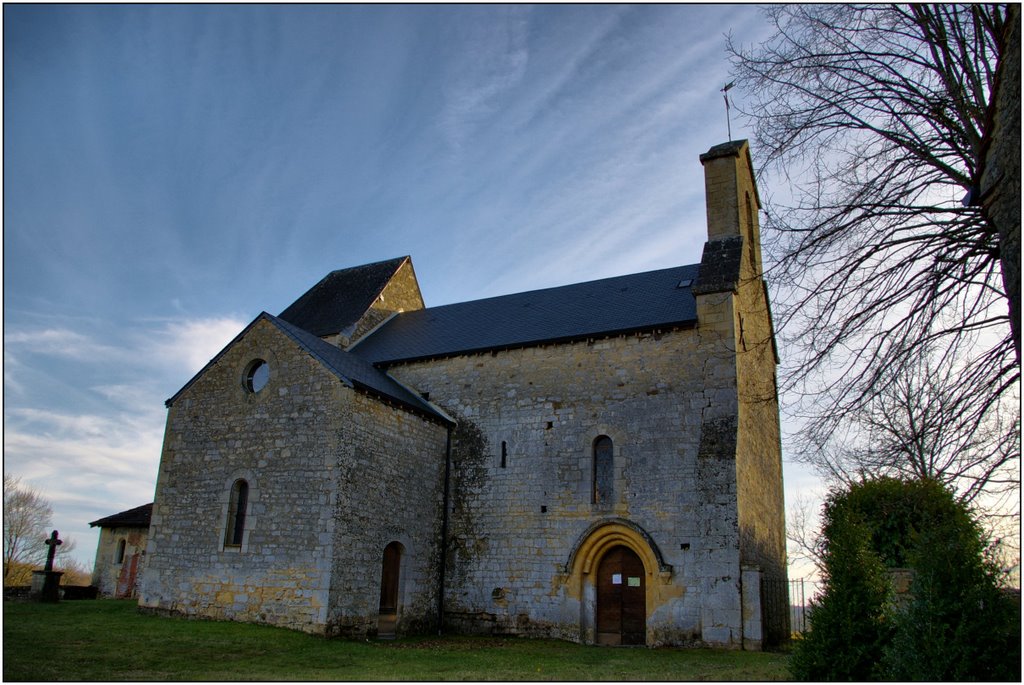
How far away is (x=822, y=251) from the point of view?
311 inches

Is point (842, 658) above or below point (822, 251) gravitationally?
below

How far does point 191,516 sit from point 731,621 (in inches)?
478

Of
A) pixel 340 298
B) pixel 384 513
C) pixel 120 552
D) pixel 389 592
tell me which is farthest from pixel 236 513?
pixel 120 552

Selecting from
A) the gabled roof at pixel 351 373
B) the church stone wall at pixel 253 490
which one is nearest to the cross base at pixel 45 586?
the church stone wall at pixel 253 490

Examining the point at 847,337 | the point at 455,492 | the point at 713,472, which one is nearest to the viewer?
the point at 847,337

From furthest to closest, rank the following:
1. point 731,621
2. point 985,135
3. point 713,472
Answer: point 713,472
point 731,621
point 985,135

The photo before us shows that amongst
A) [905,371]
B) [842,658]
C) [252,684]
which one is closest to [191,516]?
[252,684]

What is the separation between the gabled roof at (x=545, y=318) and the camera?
17594 millimetres

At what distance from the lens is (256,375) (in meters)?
16.9

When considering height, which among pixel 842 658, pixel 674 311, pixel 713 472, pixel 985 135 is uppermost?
pixel 674 311

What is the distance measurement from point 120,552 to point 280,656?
16047 mm

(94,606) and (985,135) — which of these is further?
(94,606)

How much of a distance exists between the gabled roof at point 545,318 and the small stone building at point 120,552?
10.6 meters

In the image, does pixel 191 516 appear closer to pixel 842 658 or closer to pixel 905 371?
pixel 842 658
